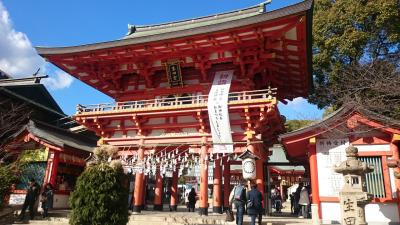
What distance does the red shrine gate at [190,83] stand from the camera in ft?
46.9

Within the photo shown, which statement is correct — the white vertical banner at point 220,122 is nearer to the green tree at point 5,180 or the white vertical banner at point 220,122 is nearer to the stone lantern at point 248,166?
the stone lantern at point 248,166

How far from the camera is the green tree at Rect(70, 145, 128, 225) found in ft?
23.4

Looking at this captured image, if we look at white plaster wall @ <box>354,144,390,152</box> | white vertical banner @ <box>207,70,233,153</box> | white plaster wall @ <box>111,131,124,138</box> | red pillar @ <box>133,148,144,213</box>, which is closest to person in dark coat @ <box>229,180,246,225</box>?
white vertical banner @ <box>207,70,233,153</box>

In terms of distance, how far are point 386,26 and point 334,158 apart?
9.05m

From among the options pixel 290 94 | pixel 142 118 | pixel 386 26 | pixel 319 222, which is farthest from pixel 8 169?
pixel 386 26

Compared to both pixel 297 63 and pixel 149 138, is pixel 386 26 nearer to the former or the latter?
pixel 297 63

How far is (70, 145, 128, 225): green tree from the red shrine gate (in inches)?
286

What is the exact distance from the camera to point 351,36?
59.0 feet

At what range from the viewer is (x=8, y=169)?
1237cm

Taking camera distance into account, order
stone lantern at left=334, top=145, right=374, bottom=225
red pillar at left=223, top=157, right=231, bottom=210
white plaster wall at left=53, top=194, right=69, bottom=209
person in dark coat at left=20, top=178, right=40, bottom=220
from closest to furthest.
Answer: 1. stone lantern at left=334, top=145, right=374, bottom=225
2. person in dark coat at left=20, top=178, right=40, bottom=220
3. red pillar at left=223, top=157, right=231, bottom=210
4. white plaster wall at left=53, top=194, right=69, bottom=209

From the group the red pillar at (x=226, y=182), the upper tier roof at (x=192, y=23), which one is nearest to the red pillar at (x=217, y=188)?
the red pillar at (x=226, y=182)

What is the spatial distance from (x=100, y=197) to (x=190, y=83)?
10498mm

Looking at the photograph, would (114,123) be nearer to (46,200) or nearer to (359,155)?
(46,200)

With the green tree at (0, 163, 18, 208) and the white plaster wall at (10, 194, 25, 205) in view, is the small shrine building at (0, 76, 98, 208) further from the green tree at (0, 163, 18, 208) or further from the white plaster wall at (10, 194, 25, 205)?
the green tree at (0, 163, 18, 208)
